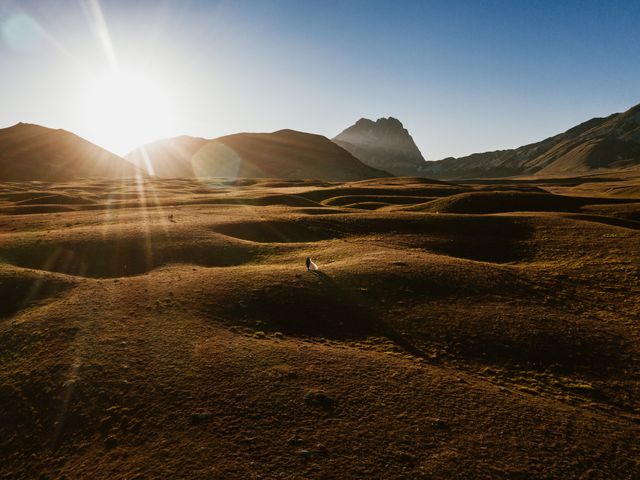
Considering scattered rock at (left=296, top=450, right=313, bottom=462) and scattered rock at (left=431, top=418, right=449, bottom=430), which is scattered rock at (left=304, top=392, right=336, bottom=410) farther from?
scattered rock at (left=431, top=418, right=449, bottom=430)

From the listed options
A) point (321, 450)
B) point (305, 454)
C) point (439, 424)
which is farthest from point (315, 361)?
point (439, 424)

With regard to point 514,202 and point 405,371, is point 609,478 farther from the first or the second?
point 514,202

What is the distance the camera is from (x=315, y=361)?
59.4 ft

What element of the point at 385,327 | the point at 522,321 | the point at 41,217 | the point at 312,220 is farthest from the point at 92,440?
the point at 41,217

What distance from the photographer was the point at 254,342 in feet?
65.0

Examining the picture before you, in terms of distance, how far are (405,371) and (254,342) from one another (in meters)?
8.10

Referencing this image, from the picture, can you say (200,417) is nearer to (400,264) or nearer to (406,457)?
(406,457)

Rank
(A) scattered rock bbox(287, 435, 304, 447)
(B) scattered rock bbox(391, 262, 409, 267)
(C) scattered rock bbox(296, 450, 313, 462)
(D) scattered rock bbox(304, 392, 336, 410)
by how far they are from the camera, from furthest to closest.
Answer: (B) scattered rock bbox(391, 262, 409, 267)
(D) scattered rock bbox(304, 392, 336, 410)
(A) scattered rock bbox(287, 435, 304, 447)
(C) scattered rock bbox(296, 450, 313, 462)

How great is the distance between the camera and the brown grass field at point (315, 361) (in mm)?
12391

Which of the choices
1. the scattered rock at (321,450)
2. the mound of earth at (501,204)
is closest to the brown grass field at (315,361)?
the scattered rock at (321,450)

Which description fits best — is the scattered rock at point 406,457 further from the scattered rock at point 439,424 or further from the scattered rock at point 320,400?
the scattered rock at point 320,400

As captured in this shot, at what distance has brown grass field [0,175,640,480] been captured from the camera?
40.7 feet

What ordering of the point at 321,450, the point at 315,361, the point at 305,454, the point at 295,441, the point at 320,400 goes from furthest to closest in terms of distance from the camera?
the point at 315,361 → the point at 320,400 → the point at 295,441 → the point at 321,450 → the point at 305,454

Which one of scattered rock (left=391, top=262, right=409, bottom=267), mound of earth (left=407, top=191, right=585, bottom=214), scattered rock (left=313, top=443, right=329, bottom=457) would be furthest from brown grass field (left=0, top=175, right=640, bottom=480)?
mound of earth (left=407, top=191, right=585, bottom=214)
